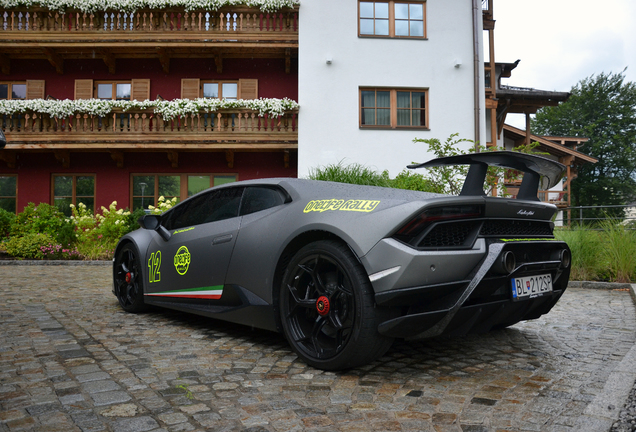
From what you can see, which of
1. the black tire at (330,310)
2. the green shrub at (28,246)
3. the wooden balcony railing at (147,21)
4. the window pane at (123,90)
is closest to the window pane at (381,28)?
the wooden balcony railing at (147,21)

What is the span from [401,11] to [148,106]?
8.42m

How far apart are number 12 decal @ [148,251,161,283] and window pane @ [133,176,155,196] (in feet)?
41.0

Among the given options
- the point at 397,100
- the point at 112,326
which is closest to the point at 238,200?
the point at 112,326

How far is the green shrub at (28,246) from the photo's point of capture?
12.0 meters

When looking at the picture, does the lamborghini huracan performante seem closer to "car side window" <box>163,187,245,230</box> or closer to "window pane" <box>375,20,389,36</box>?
"car side window" <box>163,187,245,230</box>

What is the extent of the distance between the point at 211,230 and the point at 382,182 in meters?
7.41

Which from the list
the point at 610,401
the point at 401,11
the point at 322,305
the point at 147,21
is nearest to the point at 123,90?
the point at 147,21

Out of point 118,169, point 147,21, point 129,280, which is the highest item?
point 147,21

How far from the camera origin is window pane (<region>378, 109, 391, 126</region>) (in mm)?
15156

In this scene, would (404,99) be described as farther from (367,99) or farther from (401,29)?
(401,29)

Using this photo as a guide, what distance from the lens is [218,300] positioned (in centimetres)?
366

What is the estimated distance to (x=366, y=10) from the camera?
50.2 ft

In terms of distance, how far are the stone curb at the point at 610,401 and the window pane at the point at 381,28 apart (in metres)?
13.9

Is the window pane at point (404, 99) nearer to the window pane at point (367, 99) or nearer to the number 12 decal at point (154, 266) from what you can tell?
the window pane at point (367, 99)
